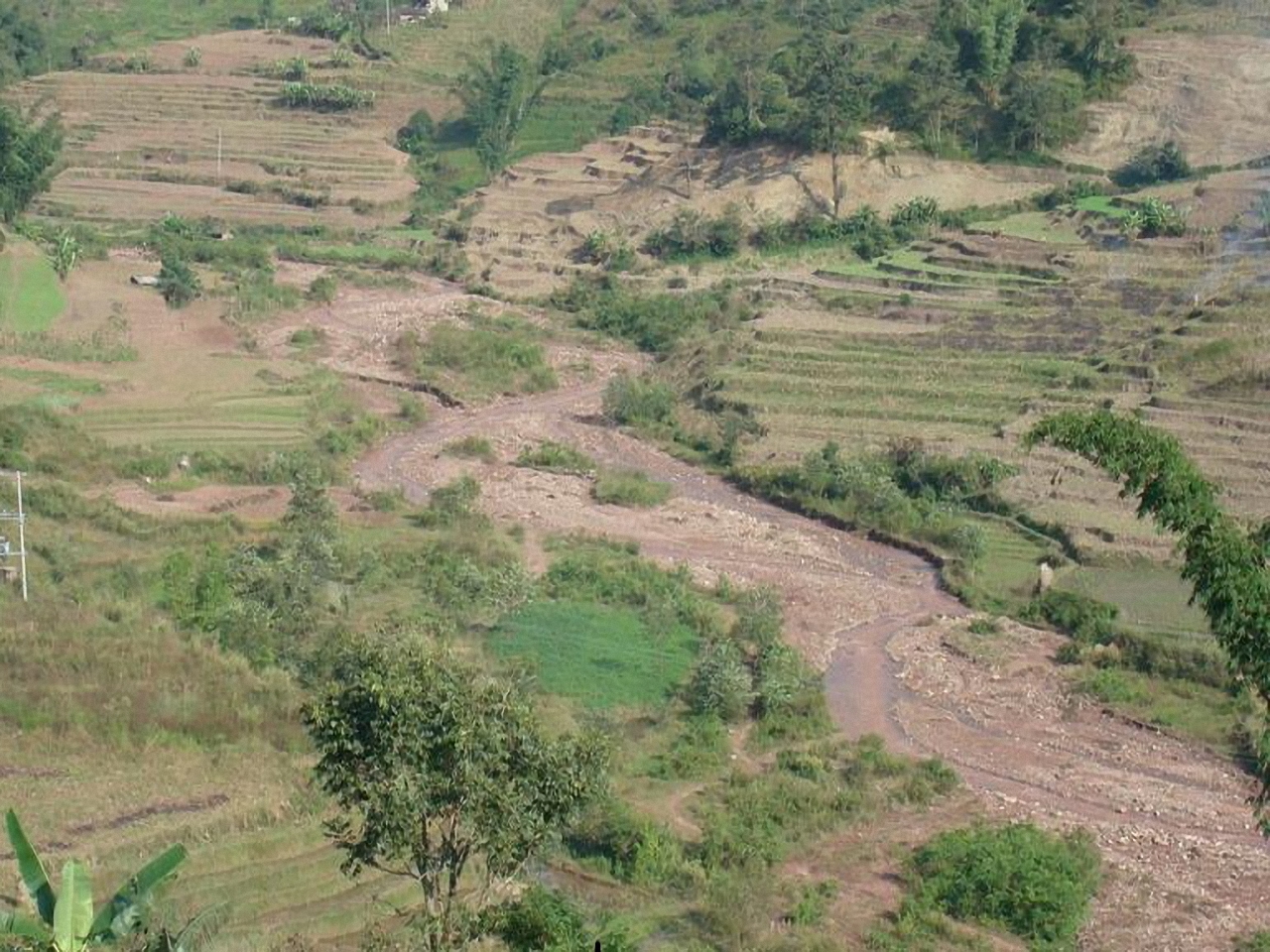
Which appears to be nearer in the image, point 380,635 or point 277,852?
point 380,635

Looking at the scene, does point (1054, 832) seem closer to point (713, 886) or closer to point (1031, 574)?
point (713, 886)

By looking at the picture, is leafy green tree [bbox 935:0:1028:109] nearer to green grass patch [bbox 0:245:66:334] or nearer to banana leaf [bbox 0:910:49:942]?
green grass patch [bbox 0:245:66:334]

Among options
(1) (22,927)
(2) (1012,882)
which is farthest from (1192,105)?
(1) (22,927)

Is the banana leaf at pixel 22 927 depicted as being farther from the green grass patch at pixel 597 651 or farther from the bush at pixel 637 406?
the bush at pixel 637 406

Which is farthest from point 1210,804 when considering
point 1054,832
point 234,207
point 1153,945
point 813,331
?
point 234,207

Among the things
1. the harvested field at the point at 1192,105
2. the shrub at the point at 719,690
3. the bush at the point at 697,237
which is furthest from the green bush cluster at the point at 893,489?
the harvested field at the point at 1192,105

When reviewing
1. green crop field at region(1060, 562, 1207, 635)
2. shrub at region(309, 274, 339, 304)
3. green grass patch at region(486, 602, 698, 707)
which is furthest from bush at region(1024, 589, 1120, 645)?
shrub at region(309, 274, 339, 304)
